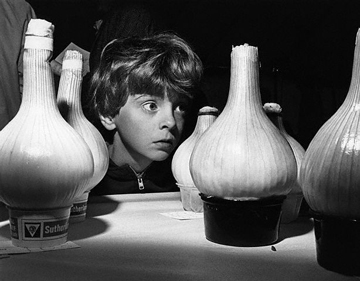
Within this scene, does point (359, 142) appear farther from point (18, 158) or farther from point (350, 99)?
point (18, 158)

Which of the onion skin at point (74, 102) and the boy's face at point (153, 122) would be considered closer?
the onion skin at point (74, 102)

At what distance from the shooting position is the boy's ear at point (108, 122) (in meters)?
1.40

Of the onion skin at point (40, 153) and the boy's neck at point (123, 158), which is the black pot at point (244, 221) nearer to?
the onion skin at point (40, 153)

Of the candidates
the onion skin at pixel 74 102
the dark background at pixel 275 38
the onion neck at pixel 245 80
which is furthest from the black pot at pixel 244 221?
the dark background at pixel 275 38

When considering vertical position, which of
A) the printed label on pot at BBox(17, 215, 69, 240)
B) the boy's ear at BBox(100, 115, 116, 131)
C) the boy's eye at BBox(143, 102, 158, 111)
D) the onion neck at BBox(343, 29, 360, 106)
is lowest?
the printed label on pot at BBox(17, 215, 69, 240)

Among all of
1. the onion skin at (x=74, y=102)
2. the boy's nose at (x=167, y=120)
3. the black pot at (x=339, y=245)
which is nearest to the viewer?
the black pot at (x=339, y=245)

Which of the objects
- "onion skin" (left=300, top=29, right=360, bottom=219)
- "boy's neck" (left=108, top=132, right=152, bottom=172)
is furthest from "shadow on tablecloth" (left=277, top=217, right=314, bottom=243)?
"boy's neck" (left=108, top=132, right=152, bottom=172)

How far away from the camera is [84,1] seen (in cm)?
222

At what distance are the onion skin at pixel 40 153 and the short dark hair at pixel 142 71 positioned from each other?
0.64 metres

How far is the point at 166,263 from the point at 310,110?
2.32 meters

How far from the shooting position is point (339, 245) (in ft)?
1.61

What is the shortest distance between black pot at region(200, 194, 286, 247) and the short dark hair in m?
0.67

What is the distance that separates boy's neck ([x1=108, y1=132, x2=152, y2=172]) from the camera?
144 centimetres

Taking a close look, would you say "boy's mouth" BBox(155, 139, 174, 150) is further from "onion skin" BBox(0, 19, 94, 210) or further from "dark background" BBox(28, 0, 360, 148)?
"dark background" BBox(28, 0, 360, 148)
